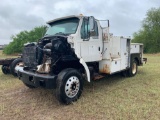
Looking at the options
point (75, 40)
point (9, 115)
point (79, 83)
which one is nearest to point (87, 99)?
point (79, 83)

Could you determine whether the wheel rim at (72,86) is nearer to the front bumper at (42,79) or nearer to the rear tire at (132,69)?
the front bumper at (42,79)

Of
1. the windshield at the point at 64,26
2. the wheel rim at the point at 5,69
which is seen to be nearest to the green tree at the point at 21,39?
the wheel rim at the point at 5,69

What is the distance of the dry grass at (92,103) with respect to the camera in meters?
4.36

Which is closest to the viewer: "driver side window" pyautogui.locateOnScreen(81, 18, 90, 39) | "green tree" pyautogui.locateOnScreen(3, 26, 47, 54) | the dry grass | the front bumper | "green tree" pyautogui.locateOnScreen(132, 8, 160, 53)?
the dry grass

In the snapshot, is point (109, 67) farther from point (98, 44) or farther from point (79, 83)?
point (79, 83)

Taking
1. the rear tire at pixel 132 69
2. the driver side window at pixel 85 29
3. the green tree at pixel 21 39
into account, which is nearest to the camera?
the driver side window at pixel 85 29

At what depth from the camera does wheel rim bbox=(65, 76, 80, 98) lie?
16.5 feet

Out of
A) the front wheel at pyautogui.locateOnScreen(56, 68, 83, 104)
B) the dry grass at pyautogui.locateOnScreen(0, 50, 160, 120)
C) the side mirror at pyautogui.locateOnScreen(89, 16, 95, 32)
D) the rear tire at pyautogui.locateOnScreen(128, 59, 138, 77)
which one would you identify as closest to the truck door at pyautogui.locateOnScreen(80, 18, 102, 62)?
the side mirror at pyautogui.locateOnScreen(89, 16, 95, 32)

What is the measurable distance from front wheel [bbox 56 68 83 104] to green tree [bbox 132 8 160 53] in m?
34.5

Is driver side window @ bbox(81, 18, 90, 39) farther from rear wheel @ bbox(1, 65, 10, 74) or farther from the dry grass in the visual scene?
rear wheel @ bbox(1, 65, 10, 74)

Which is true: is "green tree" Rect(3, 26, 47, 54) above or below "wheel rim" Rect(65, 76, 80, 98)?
above

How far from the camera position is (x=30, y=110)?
15.8 ft

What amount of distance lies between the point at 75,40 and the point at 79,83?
117 centimetres

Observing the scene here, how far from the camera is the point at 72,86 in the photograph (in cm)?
515
